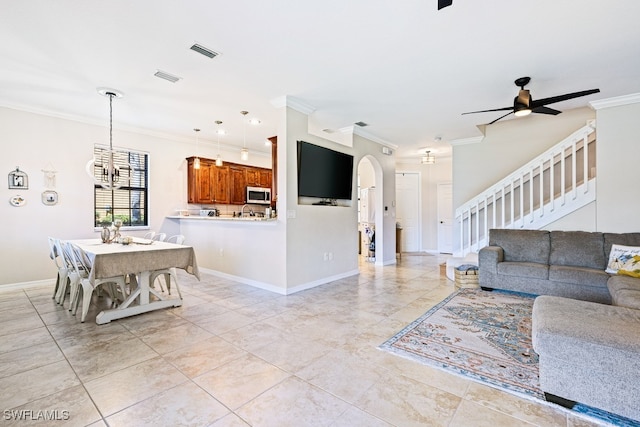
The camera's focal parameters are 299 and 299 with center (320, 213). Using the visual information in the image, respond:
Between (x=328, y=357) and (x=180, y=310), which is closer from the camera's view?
(x=328, y=357)

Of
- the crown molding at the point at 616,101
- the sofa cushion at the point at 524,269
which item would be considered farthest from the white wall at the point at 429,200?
the sofa cushion at the point at 524,269

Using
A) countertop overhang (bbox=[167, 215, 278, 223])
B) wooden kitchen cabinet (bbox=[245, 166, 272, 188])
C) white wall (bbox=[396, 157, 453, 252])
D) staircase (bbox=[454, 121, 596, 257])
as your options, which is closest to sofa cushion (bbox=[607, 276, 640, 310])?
staircase (bbox=[454, 121, 596, 257])

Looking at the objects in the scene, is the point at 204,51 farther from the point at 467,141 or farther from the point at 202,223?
the point at 467,141

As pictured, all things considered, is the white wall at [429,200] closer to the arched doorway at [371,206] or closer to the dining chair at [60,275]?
the arched doorway at [371,206]

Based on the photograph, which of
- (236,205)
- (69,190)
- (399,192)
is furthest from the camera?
(399,192)

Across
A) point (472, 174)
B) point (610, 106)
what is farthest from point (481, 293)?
point (610, 106)

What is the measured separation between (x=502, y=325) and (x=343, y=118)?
3.64m

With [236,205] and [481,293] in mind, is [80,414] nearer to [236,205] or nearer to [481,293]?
[481,293]

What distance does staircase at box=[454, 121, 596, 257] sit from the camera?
4.43 m

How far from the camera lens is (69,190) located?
493 centimetres

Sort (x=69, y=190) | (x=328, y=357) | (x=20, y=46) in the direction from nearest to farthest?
(x=328, y=357), (x=20, y=46), (x=69, y=190)

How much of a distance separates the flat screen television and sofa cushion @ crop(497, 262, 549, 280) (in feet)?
8.53

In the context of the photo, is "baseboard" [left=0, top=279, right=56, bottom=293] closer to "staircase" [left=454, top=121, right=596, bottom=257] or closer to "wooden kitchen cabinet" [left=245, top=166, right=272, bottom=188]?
"wooden kitchen cabinet" [left=245, top=166, right=272, bottom=188]

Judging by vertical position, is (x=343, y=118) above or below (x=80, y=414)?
above
